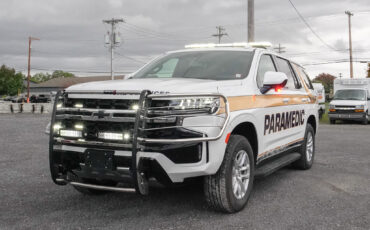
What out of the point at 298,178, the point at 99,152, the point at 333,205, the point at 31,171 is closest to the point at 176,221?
the point at 99,152

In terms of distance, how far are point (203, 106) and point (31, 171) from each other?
4.08 metres

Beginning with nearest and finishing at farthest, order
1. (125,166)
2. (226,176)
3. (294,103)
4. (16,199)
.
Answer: (125,166)
(226,176)
(16,199)
(294,103)

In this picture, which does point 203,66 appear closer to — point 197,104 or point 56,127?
point 197,104

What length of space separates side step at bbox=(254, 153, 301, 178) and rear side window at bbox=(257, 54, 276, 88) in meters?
1.04

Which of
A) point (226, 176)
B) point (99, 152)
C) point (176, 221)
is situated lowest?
point (176, 221)

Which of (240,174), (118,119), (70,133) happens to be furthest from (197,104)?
(70,133)

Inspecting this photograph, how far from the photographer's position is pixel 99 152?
3.82 meters

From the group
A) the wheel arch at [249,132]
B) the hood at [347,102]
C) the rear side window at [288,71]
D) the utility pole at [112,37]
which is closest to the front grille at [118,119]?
the wheel arch at [249,132]

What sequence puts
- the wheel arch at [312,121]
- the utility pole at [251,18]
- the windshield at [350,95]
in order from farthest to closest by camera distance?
the windshield at [350,95], the utility pole at [251,18], the wheel arch at [312,121]

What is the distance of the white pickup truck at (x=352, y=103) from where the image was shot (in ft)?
63.1

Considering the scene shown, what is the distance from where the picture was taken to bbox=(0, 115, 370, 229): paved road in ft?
13.1

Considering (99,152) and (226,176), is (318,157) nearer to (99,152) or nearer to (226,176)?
(226,176)

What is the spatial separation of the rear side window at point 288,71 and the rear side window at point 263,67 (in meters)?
0.36

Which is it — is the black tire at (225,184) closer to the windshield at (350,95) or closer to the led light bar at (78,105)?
the led light bar at (78,105)
